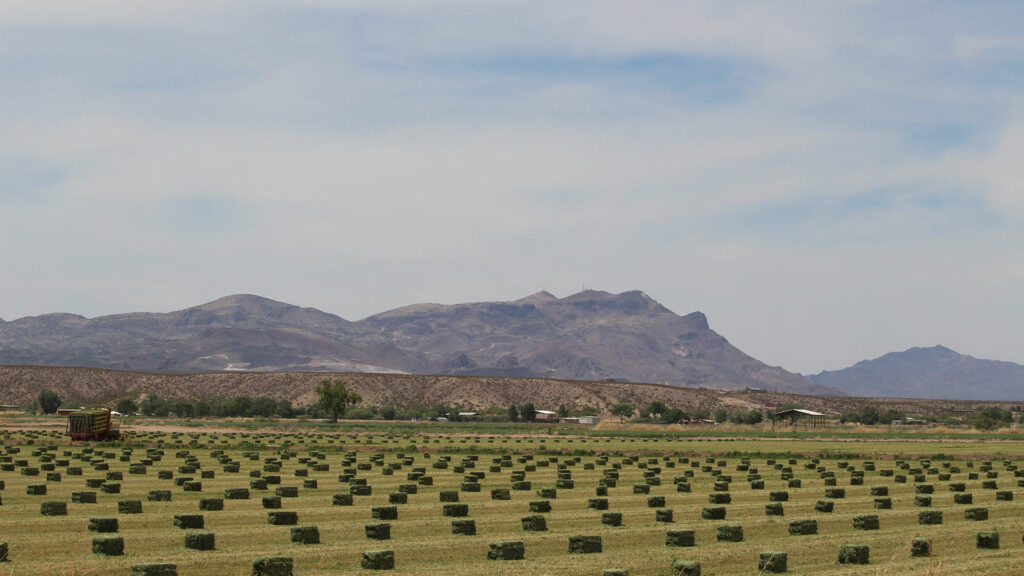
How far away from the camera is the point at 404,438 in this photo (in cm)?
9525

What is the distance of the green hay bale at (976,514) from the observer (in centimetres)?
3275

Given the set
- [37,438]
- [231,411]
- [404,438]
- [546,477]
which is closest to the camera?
A: [546,477]

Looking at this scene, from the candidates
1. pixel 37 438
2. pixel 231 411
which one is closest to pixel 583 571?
pixel 37 438

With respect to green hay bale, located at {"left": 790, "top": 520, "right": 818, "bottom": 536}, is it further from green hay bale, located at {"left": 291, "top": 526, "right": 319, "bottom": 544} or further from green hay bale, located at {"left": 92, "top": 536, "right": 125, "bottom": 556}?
green hay bale, located at {"left": 92, "top": 536, "right": 125, "bottom": 556}

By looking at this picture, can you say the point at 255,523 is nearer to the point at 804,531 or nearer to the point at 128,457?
the point at 804,531

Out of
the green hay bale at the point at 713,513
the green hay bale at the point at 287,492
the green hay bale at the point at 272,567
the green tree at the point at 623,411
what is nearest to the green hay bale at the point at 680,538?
the green hay bale at the point at 713,513

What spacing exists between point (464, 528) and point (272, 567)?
8.44m

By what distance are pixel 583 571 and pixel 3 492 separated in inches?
981

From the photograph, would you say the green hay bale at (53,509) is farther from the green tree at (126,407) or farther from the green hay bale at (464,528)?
the green tree at (126,407)

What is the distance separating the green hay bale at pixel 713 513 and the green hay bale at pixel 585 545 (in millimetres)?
7501

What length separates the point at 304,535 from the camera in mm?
26297

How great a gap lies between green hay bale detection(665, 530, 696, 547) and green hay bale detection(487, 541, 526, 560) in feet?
14.6

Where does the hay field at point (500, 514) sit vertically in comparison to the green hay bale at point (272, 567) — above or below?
Answer: below

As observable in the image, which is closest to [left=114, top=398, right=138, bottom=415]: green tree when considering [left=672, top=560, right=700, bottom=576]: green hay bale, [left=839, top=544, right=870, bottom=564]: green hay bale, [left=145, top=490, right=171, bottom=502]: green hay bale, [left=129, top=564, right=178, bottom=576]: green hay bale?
[left=145, top=490, right=171, bottom=502]: green hay bale
